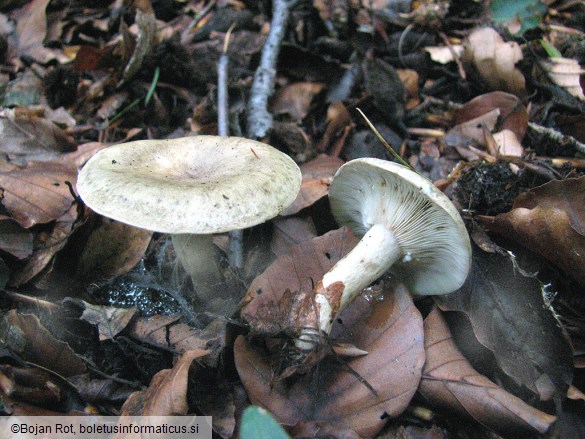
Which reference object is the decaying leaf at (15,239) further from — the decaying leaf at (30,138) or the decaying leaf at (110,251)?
the decaying leaf at (30,138)

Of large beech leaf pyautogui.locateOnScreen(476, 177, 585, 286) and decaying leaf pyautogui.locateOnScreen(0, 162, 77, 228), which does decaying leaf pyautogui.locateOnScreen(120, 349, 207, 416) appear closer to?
decaying leaf pyautogui.locateOnScreen(0, 162, 77, 228)

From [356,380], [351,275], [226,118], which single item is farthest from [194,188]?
[226,118]

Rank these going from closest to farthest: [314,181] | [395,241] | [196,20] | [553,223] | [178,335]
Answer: [553,223]
[178,335]
[395,241]
[314,181]
[196,20]

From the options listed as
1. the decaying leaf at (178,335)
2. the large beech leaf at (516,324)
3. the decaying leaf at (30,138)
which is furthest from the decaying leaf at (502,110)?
the decaying leaf at (30,138)

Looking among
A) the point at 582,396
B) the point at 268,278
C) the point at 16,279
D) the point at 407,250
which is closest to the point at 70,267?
the point at 16,279

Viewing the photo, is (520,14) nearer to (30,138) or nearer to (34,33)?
(30,138)

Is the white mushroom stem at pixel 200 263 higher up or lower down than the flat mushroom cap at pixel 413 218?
lower down
